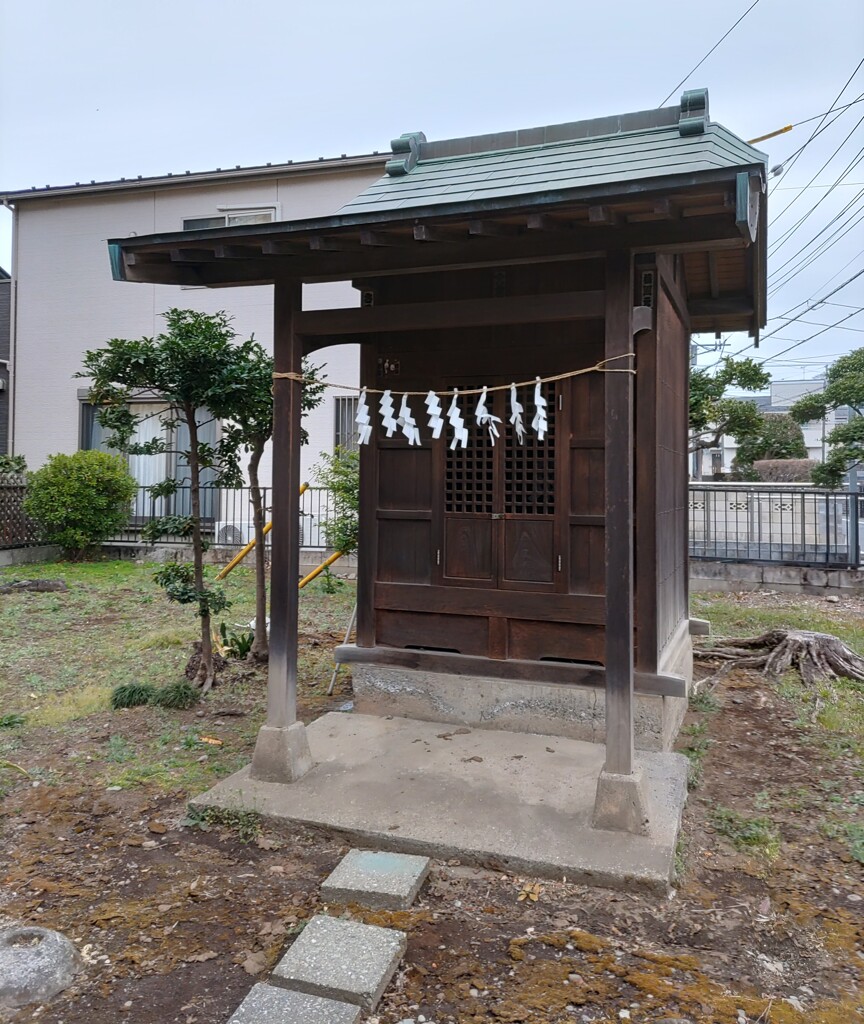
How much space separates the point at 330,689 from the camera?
21.0 feet

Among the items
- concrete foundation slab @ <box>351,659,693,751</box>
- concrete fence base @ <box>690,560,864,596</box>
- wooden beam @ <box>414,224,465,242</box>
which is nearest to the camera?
wooden beam @ <box>414,224,465,242</box>

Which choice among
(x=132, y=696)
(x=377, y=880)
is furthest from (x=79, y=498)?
(x=377, y=880)

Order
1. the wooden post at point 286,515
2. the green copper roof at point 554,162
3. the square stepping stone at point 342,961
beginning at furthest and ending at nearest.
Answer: the wooden post at point 286,515, the green copper roof at point 554,162, the square stepping stone at point 342,961

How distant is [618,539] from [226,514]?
1101cm

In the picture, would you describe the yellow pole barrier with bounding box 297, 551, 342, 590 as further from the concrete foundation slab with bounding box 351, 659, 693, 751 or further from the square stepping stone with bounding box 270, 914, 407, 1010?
the square stepping stone with bounding box 270, 914, 407, 1010

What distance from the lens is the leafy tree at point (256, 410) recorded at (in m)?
5.66

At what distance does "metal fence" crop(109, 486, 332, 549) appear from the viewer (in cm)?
1303

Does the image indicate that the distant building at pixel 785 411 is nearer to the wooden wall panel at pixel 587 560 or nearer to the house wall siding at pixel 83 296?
the house wall siding at pixel 83 296

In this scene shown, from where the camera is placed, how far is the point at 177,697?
5.88 meters

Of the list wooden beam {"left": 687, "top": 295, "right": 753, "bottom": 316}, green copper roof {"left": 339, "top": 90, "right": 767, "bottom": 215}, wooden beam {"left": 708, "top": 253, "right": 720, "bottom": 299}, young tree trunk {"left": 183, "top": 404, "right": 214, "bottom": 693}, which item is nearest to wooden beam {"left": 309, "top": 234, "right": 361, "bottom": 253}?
green copper roof {"left": 339, "top": 90, "right": 767, "bottom": 215}

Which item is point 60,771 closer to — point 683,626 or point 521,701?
point 521,701

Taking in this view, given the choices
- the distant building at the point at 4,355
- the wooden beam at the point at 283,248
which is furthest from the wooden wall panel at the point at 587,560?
the distant building at the point at 4,355

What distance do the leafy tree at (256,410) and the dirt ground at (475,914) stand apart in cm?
237

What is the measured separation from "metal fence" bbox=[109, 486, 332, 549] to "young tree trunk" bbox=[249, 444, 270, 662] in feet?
16.8
